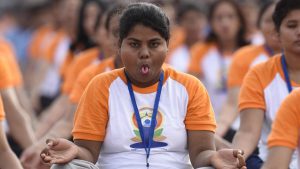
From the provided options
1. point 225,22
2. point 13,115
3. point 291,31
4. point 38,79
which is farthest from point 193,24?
point 291,31

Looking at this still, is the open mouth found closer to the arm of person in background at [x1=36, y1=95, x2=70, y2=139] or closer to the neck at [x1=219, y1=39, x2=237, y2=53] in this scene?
the arm of person in background at [x1=36, y1=95, x2=70, y2=139]

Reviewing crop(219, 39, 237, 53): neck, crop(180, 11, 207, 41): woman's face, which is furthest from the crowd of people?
crop(180, 11, 207, 41): woman's face

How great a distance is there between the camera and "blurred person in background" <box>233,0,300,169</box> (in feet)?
21.1

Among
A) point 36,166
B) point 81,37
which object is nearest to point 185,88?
point 36,166

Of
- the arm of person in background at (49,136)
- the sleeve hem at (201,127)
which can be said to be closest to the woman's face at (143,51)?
the sleeve hem at (201,127)

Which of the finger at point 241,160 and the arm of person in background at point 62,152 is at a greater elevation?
the arm of person in background at point 62,152

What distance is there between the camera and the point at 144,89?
5.88 m

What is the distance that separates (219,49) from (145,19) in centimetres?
486

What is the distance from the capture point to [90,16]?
10844 mm

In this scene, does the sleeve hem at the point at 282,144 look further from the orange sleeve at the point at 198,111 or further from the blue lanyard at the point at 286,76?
the blue lanyard at the point at 286,76

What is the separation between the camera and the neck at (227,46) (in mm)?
10414

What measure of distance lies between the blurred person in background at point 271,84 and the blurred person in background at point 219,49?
3.39 metres

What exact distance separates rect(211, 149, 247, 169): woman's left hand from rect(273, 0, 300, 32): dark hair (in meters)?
1.41

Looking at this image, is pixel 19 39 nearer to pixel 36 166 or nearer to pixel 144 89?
pixel 36 166
